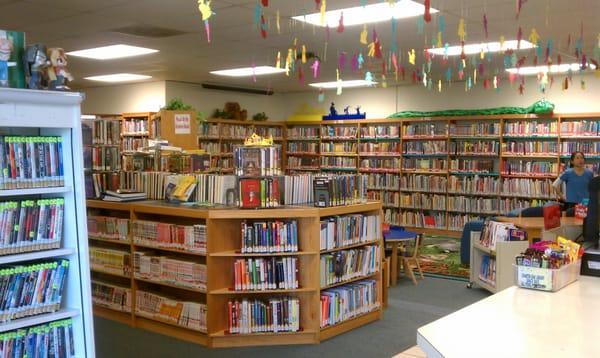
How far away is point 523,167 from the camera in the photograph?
1102 cm

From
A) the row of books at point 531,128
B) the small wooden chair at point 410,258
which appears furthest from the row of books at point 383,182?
the small wooden chair at point 410,258

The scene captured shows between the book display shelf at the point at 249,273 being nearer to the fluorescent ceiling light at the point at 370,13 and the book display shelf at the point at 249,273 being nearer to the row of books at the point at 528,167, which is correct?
the fluorescent ceiling light at the point at 370,13

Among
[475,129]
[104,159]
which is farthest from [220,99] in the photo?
[104,159]

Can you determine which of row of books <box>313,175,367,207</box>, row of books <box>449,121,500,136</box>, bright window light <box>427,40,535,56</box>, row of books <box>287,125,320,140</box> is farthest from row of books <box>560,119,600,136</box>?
row of books <box>313,175,367,207</box>

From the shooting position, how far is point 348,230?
5.66 m

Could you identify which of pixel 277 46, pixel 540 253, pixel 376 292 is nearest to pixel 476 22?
pixel 277 46

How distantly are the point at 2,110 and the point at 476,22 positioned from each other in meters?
5.13

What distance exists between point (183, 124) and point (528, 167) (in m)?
6.59

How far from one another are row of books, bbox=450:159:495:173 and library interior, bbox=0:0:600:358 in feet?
0.09

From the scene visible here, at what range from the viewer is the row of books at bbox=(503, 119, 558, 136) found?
10669 mm

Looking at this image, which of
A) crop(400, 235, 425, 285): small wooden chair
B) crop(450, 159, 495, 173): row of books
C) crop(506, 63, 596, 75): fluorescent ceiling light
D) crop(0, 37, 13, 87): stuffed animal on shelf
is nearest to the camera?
crop(0, 37, 13, 87): stuffed animal on shelf

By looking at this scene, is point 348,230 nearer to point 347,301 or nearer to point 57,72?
point 347,301

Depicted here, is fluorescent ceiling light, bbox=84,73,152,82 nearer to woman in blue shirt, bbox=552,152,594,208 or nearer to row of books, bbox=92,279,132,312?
row of books, bbox=92,279,132,312

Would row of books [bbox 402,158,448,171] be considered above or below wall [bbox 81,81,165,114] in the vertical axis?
below
